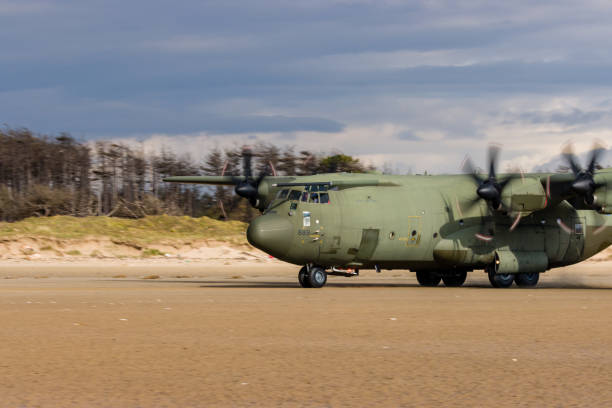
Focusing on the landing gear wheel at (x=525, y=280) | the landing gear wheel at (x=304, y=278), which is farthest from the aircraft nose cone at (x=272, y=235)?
the landing gear wheel at (x=525, y=280)

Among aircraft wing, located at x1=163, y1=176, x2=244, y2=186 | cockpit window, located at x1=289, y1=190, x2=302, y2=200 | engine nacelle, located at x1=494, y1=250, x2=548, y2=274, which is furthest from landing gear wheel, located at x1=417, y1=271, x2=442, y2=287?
aircraft wing, located at x1=163, y1=176, x2=244, y2=186

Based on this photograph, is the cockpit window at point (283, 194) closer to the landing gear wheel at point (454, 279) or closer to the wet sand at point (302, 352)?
the wet sand at point (302, 352)

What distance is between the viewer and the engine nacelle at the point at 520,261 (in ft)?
97.5

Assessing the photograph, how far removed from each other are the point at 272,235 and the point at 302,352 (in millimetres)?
14736

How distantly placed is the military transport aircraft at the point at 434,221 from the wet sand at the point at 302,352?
5.82 meters

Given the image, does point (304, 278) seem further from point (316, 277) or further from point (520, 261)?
point (520, 261)

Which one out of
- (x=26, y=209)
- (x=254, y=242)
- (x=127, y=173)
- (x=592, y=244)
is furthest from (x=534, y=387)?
(x=127, y=173)

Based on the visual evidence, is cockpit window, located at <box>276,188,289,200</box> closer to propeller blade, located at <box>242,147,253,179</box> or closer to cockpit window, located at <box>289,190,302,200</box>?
cockpit window, located at <box>289,190,302,200</box>

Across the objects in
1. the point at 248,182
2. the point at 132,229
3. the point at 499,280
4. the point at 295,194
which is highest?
the point at 248,182

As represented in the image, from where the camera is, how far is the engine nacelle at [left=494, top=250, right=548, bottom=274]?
29719 millimetres

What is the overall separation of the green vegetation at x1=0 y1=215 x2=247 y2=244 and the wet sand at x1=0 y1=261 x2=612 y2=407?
3864cm

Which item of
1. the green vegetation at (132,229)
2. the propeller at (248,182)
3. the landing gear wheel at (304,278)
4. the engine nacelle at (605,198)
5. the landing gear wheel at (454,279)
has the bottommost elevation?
the landing gear wheel at (454,279)

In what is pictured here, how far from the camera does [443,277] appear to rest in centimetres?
3281

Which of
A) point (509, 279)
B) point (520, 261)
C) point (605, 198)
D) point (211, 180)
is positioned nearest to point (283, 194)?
point (211, 180)
